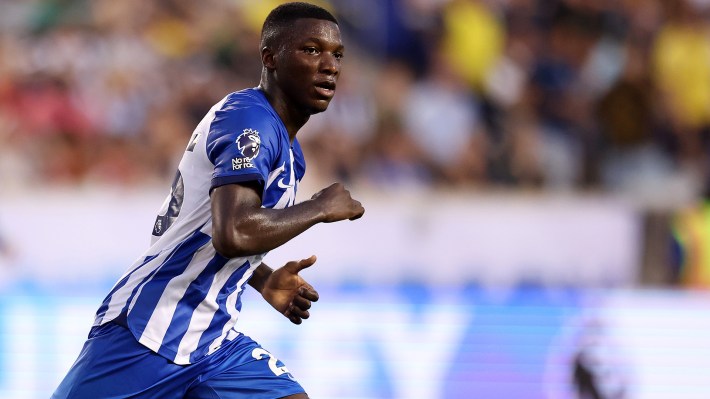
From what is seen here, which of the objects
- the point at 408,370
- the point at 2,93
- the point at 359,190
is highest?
the point at 2,93

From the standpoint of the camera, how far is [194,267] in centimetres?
415

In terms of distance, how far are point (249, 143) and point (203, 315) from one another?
0.79m

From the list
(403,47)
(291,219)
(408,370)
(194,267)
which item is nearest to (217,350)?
(194,267)

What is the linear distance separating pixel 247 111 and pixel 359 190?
5.26 metres

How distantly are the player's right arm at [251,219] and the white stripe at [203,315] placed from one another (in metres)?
0.44

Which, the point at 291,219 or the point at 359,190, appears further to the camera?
the point at 359,190

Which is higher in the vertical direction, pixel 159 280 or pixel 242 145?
pixel 242 145

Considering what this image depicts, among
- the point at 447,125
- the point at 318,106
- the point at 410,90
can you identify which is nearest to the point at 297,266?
the point at 318,106

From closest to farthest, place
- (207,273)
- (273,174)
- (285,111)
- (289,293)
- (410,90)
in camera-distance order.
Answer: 1. (273,174)
2. (207,273)
3. (285,111)
4. (289,293)
5. (410,90)

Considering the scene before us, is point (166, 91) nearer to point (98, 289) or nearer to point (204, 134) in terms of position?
point (98, 289)

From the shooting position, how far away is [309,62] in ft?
13.7

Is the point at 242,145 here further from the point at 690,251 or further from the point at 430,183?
the point at 430,183

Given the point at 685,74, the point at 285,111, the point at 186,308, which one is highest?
the point at 685,74

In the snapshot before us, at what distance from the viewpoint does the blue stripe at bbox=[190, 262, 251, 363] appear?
423 cm
